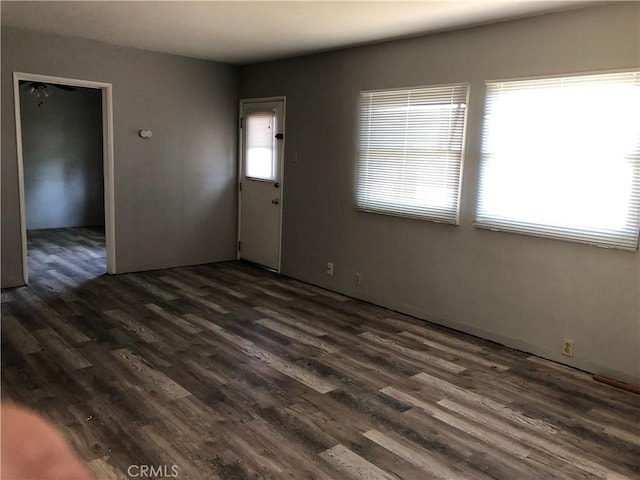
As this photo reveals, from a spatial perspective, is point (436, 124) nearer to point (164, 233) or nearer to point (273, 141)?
point (273, 141)

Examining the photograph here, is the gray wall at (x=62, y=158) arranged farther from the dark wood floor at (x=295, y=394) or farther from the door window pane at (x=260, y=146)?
the dark wood floor at (x=295, y=394)

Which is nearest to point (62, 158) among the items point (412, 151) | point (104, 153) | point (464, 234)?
point (104, 153)

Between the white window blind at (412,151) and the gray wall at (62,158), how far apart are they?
573 centimetres

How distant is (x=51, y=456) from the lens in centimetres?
236

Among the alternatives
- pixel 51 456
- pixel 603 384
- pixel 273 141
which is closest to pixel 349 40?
pixel 273 141

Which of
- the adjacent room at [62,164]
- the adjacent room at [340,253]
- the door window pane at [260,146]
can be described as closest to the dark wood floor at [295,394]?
the adjacent room at [340,253]

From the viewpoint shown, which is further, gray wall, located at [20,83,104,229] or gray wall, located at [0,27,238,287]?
gray wall, located at [20,83,104,229]

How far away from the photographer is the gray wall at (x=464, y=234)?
3354mm

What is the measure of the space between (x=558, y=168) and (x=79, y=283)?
15.2ft

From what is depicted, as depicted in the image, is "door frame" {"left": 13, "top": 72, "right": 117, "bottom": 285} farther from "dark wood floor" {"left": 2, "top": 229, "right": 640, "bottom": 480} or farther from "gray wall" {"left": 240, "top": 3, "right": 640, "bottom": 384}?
"gray wall" {"left": 240, "top": 3, "right": 640, "bottom": 384}

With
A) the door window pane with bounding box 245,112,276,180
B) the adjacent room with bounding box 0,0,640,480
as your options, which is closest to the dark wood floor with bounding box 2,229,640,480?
the adjacent room with bounding box 0,0,640,480

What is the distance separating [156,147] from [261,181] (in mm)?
1287

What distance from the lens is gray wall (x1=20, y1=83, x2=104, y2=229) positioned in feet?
26.3

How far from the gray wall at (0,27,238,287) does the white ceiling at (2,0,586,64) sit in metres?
0.30
